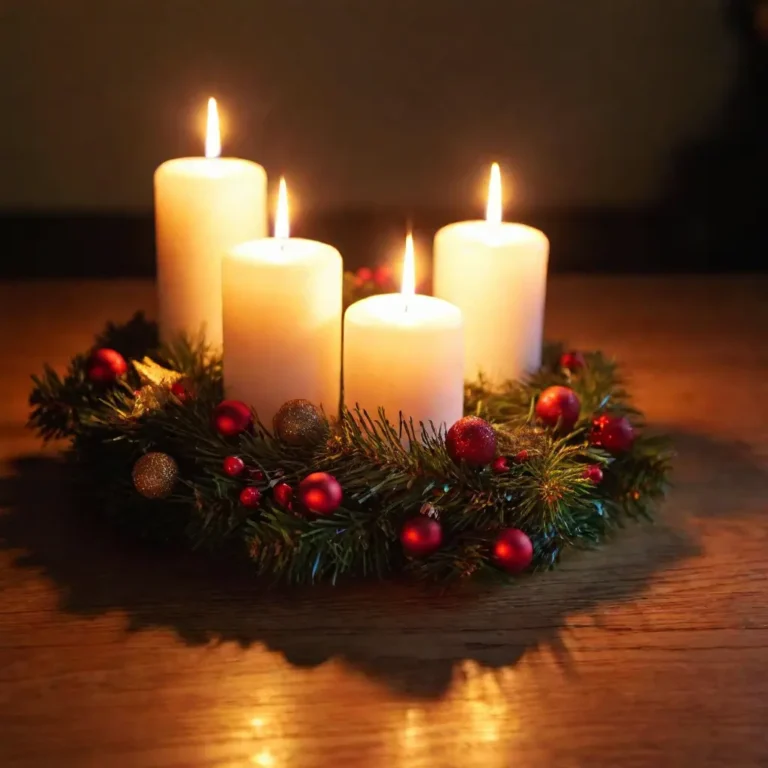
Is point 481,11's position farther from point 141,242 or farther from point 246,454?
point 246,454

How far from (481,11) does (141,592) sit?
49.6 inches

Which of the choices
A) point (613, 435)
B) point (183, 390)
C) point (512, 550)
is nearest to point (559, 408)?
point (613, 435)

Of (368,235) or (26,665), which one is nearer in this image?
(26,665)

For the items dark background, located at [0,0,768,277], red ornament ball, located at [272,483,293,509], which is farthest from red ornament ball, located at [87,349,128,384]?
dark background, located at [0,0,768,277]

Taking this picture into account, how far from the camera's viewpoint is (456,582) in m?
0.71

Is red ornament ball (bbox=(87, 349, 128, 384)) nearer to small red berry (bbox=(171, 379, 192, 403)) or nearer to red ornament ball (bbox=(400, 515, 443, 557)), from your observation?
small red berry (bbox=(171, 379, 192, 403))

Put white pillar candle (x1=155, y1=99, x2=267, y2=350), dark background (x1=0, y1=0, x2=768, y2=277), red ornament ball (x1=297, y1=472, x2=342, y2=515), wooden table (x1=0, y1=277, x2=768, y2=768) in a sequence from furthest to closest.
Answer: dark background (x1=0, y1=0, x2=768, y2=277), white pillar candle (x1=155, y1=99, x2=267, y2=350), red ornament ball (x1=297, y1=472, x2=342, y2=515), wooden table (x1=0, y1=277, x2=768, y2=768)

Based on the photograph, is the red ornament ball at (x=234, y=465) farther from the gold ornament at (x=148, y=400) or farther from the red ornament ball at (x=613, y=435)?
the red ornament ball at (x=613, y=435)

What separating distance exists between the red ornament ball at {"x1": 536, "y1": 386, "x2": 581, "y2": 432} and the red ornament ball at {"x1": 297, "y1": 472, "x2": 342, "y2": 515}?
7.8 inches

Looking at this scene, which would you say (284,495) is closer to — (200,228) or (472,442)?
(472,442)

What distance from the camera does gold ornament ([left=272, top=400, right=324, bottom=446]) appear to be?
0.72 metres

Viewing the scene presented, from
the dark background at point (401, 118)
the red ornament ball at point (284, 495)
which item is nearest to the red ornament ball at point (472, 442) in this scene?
the red ornament ball at point (284, 495)

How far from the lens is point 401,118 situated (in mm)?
1687

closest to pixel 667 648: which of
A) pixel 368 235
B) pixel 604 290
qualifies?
pixel 604 290
